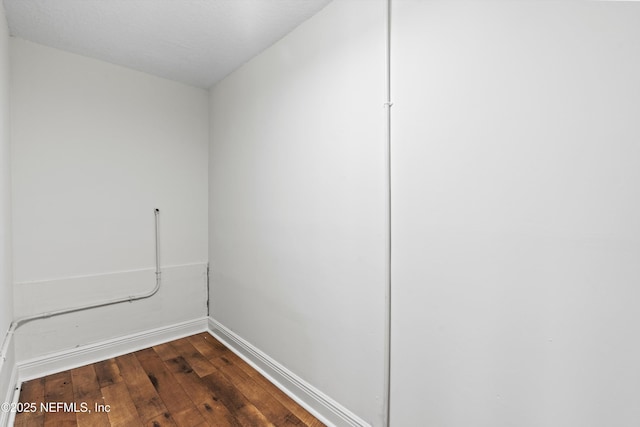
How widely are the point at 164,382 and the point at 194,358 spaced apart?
35 cm

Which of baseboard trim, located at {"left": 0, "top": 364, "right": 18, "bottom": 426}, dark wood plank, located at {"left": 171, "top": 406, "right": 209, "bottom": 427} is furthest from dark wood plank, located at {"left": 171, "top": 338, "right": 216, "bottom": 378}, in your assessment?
baseboard trim, located at {"left": 0, "top": 364, "right": 18, "bottom": 426}

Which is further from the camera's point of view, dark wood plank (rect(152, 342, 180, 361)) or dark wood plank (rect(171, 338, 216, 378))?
dark wood plank (rect(152, 342, 180, 361))

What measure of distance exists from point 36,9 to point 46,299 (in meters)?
2.00

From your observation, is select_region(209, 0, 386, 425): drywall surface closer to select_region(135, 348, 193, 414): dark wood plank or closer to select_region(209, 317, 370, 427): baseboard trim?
select_region(209, 317, 370, 427): baseboard trim

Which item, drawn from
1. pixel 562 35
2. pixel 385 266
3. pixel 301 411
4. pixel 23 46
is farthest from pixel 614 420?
pixel 23 46

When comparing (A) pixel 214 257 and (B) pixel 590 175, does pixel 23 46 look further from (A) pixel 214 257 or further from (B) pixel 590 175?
(B) pixel 590 175

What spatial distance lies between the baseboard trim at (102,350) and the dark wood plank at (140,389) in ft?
0.38

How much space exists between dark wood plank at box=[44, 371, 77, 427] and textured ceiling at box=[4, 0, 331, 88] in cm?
246

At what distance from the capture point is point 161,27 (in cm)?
195

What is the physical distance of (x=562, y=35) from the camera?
97 centimetres

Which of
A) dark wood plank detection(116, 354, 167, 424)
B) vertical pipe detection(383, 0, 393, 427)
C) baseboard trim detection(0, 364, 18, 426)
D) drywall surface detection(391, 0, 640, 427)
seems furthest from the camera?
dark wood plank detection(116, 354, 167, 424)

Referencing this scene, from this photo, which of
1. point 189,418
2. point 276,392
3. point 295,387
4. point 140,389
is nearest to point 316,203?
point 295,387

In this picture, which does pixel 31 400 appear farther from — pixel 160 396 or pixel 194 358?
pixel 194 358

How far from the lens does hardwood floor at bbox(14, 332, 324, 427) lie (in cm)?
175
